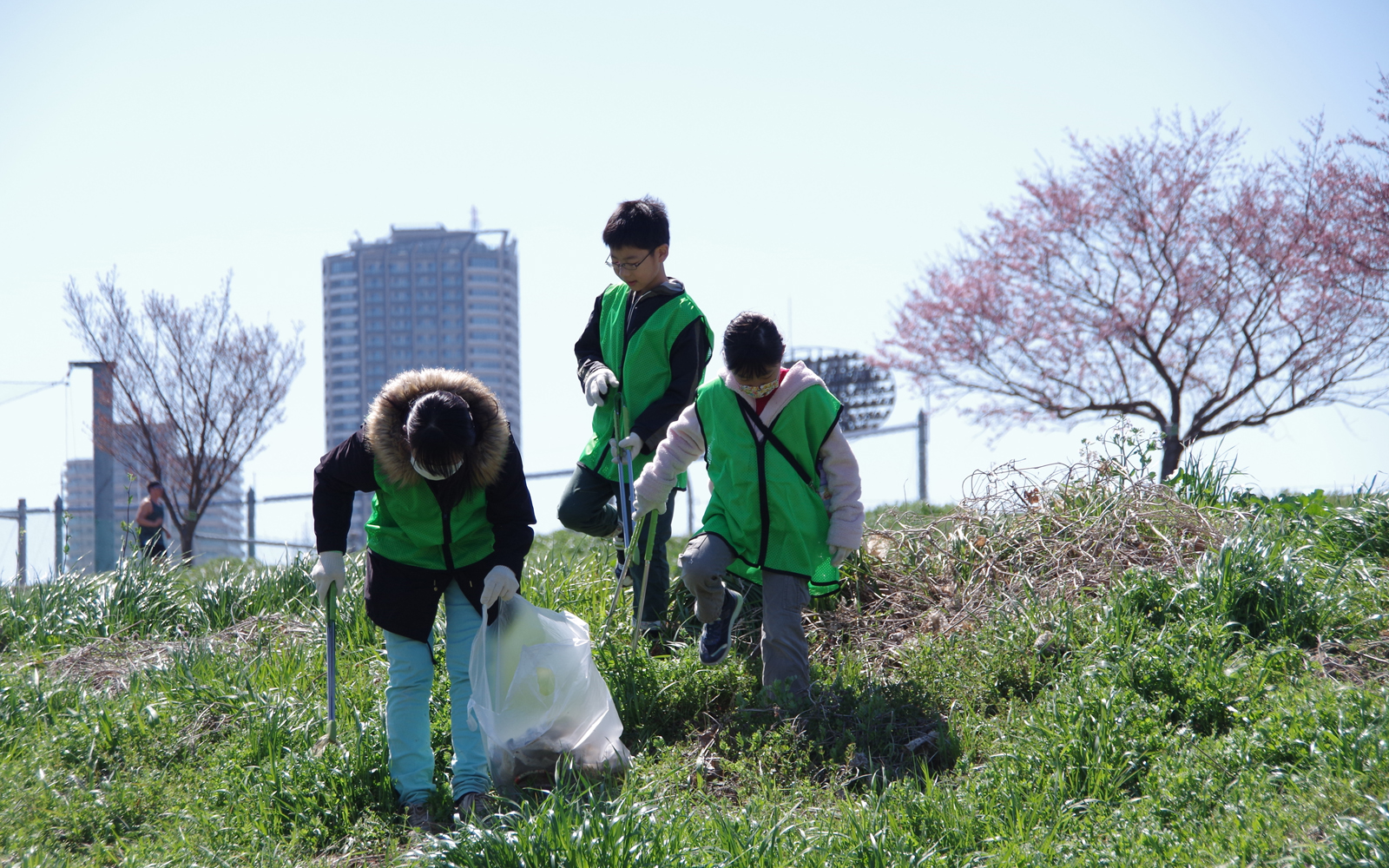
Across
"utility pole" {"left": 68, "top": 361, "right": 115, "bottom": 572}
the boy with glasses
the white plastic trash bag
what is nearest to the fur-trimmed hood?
the white plastic trash bag

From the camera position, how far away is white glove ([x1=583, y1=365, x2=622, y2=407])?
4.00 metres

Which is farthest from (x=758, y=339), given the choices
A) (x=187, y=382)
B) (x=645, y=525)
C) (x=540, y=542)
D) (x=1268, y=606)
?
Result: (x=187, y=382)

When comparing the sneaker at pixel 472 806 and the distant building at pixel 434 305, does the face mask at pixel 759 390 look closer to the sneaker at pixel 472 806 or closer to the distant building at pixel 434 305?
the sneaker at pixel 472 806

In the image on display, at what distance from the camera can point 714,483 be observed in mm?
3734

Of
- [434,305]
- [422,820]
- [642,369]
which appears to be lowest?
[422,820]

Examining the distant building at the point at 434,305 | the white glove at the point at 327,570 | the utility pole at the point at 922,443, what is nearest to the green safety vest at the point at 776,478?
the white glove at the point at 327,570

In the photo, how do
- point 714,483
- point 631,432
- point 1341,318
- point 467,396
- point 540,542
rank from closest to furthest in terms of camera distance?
point 467,396 → point 714,483 → point 631,432 → point 540,542 → point 1341,318

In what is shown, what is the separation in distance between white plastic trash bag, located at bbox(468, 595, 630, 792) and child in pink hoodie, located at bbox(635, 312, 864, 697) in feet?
2.01

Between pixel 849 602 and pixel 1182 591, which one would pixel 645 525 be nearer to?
pixel 849 602

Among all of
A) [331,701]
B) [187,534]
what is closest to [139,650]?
[331,701]

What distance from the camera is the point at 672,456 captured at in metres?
3.72

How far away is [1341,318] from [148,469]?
13628mm

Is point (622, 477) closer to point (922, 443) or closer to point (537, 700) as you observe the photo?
point (537, 700)

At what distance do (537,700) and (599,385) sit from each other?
53.0 inches
